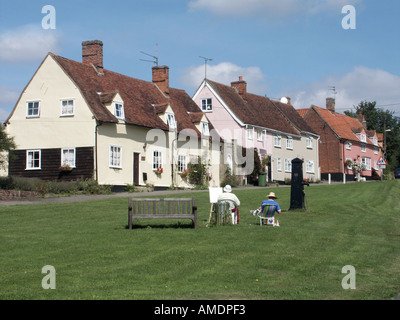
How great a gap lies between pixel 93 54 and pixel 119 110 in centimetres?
512

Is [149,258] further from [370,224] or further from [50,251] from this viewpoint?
[370,224]

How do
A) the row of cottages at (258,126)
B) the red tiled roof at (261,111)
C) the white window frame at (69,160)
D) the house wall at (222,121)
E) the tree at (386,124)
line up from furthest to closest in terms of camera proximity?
1. the tree at (386,124)
2. the red tiled roof at (261,111)
3. the row of cottages at (258,126)
4. the house wall at (222,121)
5. the white window frame at (69,160)

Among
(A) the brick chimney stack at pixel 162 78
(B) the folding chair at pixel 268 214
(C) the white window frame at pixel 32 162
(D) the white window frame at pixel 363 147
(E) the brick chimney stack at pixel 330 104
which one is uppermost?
(E) the brick chimney stack at pixel 330 104

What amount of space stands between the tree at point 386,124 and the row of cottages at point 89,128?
2352 inches

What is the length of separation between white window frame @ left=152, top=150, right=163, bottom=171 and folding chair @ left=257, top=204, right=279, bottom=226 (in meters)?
20.7

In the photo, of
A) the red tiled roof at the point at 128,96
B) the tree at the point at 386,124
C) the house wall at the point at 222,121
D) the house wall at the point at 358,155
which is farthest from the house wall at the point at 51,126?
the tree at the point at 386,124

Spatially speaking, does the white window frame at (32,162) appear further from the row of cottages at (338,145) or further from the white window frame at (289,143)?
the row of cottages at (338,145)

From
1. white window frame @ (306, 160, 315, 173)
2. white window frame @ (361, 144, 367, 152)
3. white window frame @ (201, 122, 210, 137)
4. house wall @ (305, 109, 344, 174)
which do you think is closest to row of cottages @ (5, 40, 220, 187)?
white window frame @ (201, 122, 210, 137)

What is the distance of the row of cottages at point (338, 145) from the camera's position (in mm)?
65062

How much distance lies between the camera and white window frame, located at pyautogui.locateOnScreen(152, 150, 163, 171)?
37844 millimetres

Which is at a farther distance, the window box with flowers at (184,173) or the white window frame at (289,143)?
the white window frame at (289,143)

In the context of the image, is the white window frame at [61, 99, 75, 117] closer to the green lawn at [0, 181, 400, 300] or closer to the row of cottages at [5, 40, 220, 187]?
the row of cottages at [5, 40, 220, 187]

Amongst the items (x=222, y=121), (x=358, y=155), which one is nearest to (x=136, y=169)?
(x=222, y=121)
